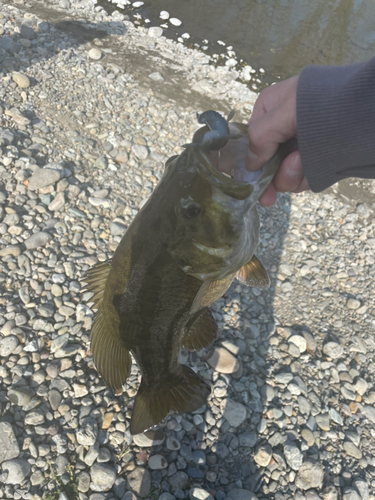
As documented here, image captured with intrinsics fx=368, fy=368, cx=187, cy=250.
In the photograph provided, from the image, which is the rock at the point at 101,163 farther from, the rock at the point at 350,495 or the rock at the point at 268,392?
the rock at the point at 350,495

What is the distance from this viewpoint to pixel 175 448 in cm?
314

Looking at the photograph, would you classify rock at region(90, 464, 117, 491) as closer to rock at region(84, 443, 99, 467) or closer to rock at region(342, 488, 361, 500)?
rock at region(84, 443, 99, 467)

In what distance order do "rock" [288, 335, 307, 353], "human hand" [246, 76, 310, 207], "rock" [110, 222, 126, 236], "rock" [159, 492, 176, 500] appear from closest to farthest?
"human hand" [246, 76, 310, 207], "rock" [159, 492, 176, 500], "rock" [288, 335, 307, 353], "rock" [110, 222, 126, 236]

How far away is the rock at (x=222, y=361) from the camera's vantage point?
11.9 ft

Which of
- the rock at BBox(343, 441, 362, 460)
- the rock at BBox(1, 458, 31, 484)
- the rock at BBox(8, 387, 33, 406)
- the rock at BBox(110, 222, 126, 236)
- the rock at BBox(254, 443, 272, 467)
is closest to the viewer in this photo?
the rock at BBox(1, 458, 31, 484)

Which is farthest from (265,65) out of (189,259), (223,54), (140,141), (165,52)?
(189,259)

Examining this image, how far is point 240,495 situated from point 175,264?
2.06 metres

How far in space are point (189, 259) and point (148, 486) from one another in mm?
1989

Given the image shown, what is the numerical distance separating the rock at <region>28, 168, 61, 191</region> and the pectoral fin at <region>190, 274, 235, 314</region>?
10.1 ft

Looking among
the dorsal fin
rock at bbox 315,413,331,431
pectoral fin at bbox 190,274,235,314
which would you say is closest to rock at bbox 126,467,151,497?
the dorsal fin

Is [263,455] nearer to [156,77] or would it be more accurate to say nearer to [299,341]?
[299,341]

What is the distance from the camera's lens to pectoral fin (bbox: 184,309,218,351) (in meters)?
2.90

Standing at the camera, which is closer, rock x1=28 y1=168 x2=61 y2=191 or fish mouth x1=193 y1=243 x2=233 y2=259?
fish mouth x1=193 y1=243 x2=233 y2=259

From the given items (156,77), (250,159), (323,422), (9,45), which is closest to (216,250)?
(250,159)
